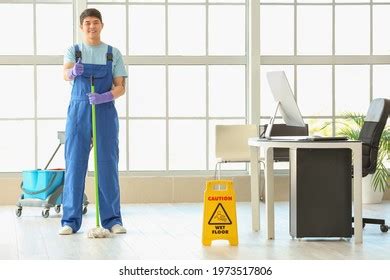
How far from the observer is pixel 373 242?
6527 millimetres

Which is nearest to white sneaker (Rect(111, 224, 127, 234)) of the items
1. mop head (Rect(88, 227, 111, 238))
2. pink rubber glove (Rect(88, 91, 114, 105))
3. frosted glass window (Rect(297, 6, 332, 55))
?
mop head (Rect(88, 227, 111, 238))

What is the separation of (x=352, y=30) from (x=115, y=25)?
2.56 metres

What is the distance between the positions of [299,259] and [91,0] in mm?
5265

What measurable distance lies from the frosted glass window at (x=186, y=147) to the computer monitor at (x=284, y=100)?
3444mm

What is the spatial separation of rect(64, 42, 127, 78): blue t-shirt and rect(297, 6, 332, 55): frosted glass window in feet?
12.5

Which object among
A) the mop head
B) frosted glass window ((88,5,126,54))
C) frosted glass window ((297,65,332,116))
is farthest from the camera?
frosted glass window ((297,65,332,116))

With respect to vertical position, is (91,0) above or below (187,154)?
above

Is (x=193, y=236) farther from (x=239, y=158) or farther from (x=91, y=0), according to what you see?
(x=91, y=0)

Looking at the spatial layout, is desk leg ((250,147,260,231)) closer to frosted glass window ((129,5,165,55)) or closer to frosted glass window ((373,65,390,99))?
frosted glass window ((129,5,165,55))

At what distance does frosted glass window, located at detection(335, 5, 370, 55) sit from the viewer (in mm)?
10570

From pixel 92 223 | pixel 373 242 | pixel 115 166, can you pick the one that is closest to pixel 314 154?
pixel 373 242

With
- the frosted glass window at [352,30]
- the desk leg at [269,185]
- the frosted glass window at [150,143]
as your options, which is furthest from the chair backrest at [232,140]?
the desk leg at [269,185]

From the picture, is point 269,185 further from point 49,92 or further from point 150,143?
point 49,92

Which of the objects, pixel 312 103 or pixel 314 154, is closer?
pixel 314 154
